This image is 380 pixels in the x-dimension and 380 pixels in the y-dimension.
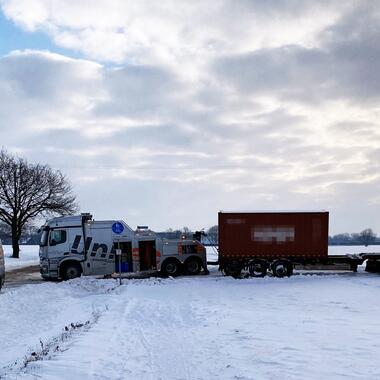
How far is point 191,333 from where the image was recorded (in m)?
9.55

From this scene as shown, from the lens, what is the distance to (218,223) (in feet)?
80.9

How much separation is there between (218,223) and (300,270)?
190 inches

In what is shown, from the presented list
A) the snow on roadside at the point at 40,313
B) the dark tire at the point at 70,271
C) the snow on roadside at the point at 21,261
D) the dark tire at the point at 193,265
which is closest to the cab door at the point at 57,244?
the dark tire at the point at 70,271

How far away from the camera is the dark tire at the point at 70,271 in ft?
78.7

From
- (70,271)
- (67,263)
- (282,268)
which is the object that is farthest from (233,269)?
(67,263)

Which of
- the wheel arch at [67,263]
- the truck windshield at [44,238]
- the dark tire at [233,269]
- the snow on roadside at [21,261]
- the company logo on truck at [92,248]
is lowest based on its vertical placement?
the snow on roadside at [21,261]

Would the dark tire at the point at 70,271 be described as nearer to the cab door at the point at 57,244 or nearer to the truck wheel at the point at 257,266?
the cab door at the point at 57,244

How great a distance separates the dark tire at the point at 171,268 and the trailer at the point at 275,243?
218 cm

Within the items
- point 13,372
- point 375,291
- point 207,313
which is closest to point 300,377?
point 13,372

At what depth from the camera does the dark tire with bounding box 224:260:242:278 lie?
24.3 meters

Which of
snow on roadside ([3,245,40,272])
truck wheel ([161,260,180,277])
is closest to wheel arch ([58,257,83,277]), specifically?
truck wheel ([161,260,180,277])

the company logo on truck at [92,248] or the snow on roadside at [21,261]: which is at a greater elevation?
the company logo on truck at [92,248]

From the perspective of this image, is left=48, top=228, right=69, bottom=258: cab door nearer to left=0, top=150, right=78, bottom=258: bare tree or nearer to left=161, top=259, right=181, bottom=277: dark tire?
left=161, top=259, right=181, bottom=277: dark tire

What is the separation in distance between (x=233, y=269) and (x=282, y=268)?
233 centimetres
